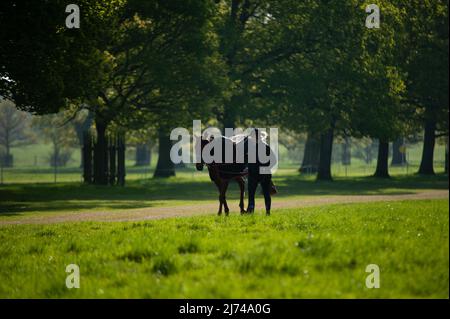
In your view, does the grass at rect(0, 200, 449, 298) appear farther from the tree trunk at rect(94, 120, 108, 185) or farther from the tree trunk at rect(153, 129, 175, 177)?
the tree trunk at rect(153, 129, 175, 177)

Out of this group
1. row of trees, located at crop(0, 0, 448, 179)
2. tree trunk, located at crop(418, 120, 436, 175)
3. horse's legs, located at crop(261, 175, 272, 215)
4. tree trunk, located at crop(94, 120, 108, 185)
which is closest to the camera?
horse's legs, located at crop(261, 175, 272, 215)

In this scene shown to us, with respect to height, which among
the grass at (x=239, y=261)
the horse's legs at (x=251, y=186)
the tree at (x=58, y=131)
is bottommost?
the grass at (x=239, y=261)

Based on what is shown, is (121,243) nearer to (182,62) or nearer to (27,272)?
(27,272)

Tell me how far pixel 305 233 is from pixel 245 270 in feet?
10.6

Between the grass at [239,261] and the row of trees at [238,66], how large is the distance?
15744 mm

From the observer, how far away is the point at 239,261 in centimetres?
973

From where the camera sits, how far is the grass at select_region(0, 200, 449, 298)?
339 inches

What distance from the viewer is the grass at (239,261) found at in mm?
8617

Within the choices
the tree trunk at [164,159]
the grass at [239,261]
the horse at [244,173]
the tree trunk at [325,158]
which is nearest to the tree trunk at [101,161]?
the tree trunk at [164,159]

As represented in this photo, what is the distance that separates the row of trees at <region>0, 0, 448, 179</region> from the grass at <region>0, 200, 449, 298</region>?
15744 millimetres

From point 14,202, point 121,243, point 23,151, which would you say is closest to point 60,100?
point 14,202

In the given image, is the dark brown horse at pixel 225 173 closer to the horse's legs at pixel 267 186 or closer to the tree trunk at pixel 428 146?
the horse's legs at pixel 267 186

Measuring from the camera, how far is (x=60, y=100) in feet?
94.2

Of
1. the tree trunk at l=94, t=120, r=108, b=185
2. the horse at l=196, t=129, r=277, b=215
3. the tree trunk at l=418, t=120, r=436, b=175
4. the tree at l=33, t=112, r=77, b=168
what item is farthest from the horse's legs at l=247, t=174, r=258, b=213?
the tree at l=33, t=112, r=77, b=168
